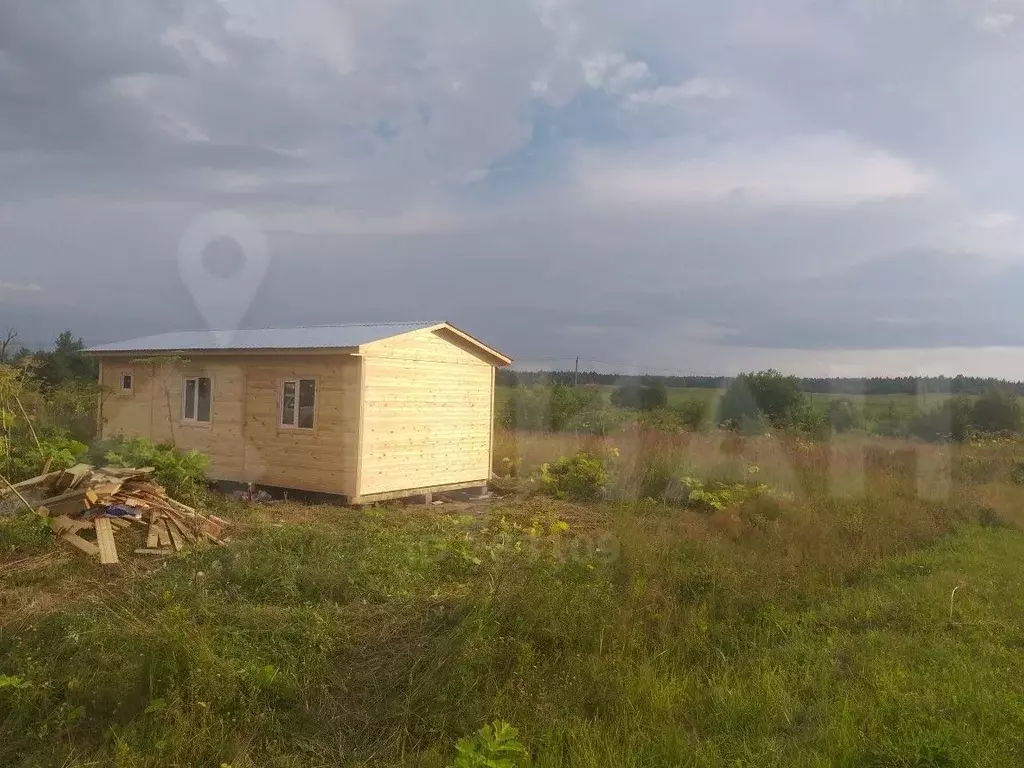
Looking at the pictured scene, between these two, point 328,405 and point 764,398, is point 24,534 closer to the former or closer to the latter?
point 328,405

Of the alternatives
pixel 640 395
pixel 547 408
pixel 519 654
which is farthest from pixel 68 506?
pixel 640 395

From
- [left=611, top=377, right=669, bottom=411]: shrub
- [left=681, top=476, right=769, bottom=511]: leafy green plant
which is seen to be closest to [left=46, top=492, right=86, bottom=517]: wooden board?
[left=681, top=476, right=769, bottom=511]: leafy green plant

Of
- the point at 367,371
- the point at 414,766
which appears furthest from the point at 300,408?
the point at 414,766

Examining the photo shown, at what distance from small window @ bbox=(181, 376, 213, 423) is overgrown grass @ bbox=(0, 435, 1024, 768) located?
6.89 m

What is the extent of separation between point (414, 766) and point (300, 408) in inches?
414

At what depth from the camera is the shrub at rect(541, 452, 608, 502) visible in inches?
610

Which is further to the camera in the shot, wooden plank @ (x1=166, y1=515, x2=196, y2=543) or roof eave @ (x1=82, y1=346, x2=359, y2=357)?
roof eave @ (x1=82, y1=346, x2=359, y2=357)

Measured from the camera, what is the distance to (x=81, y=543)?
8914 mm

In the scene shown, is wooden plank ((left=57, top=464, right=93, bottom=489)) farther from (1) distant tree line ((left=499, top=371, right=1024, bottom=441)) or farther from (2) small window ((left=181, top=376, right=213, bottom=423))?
(1) distant tree line ((left=499, top=371, right=1024, bottom=441))

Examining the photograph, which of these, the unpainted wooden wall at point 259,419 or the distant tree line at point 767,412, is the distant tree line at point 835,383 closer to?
the distant tree line at point 767,412

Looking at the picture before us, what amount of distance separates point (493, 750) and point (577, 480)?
11.6 metres

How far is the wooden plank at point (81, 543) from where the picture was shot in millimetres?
8781

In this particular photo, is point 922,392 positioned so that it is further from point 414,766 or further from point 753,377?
point 414,766

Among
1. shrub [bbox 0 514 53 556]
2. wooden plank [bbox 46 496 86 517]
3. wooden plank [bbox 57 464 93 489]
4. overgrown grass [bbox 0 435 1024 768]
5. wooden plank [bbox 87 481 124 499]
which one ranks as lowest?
overgrown grass [bbox 0 435 1024 768]
